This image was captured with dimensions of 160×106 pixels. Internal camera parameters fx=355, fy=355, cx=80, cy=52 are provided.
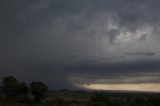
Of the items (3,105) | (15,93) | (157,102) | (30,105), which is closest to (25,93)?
(15,93)

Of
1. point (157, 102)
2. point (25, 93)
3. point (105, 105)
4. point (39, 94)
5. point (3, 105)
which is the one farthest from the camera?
point (25, 93)

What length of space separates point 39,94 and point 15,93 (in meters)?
15.0

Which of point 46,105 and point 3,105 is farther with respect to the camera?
point 46,105

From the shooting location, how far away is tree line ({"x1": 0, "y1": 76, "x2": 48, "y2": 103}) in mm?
123625

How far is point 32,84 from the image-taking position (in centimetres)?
12900

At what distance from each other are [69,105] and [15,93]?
33.1 meters

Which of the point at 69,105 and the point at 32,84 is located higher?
the point at 32,84

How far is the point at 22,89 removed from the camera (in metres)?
134

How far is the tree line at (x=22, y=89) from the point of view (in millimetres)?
123625

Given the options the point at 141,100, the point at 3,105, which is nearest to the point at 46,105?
the point at 3,105

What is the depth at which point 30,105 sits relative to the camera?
105m

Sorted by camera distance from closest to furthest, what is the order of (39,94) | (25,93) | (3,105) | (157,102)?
(3,105)
(157,102)
(39,94)
(25,93)

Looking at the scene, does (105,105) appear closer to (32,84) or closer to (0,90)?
(32,84)

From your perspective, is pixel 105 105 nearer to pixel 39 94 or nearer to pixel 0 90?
pixel 39 94
